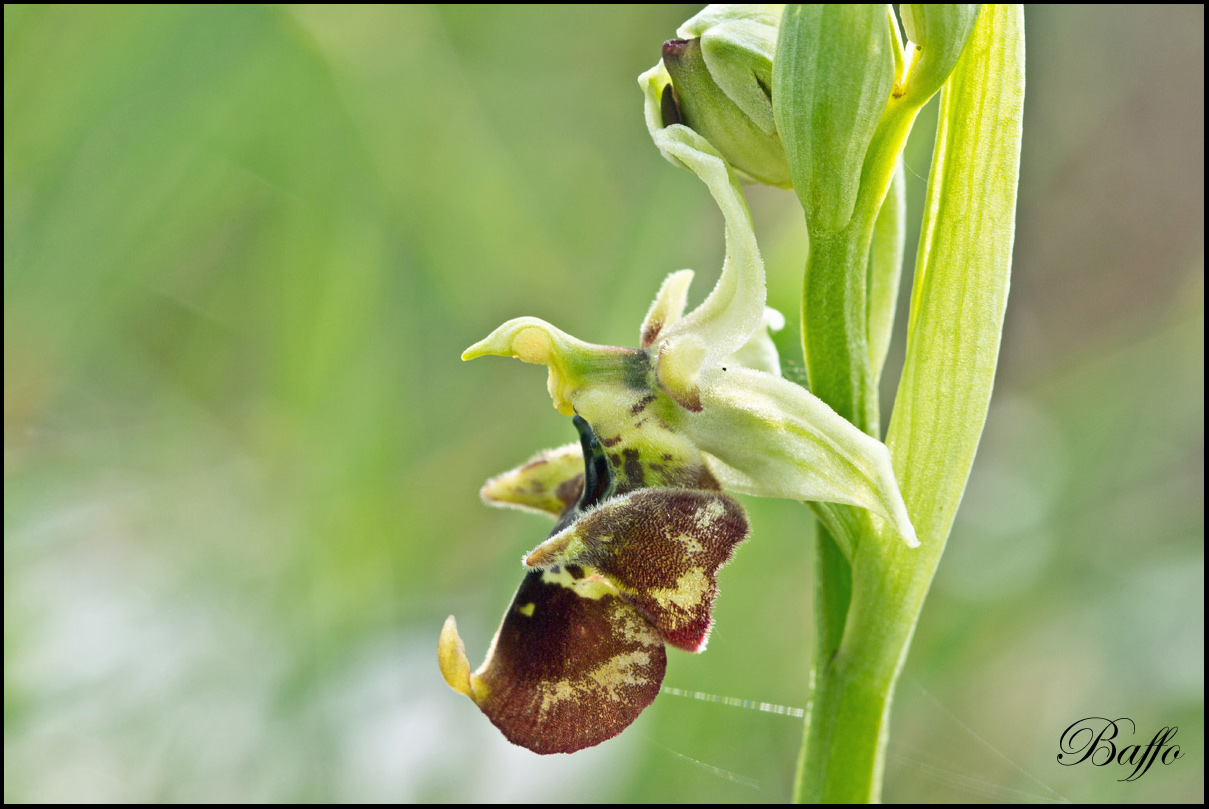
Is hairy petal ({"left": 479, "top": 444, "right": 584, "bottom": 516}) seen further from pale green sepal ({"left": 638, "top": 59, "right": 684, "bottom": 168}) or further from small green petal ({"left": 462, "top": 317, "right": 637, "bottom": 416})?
pale green sepal ({"left": 638, "top": 59, "right": 684, "bottom": 168})

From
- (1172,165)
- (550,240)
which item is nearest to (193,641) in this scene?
(550,240)

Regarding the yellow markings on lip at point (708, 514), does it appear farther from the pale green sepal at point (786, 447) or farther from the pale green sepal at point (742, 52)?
the pale green sepal at point (742, 52)

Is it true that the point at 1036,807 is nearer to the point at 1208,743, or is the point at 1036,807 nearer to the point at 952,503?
the point at 1208,743

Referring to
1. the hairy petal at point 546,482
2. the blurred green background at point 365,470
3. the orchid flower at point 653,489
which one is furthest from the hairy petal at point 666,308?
the blurred green background at point 365,470

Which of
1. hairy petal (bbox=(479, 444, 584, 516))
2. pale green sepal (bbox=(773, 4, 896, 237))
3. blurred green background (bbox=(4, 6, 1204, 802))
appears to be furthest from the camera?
blurred green background (bbox=(4, 6, 1204, 802))

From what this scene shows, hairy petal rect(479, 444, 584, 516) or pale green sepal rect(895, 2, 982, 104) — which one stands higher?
pale green sepal rect(895, 2, 982, 104)

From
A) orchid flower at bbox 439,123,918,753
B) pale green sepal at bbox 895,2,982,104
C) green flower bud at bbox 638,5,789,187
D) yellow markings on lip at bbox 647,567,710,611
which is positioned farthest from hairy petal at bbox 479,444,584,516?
pale green sepal at bbox 895,2,982,104

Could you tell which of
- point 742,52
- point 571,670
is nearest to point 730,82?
point 742,52
